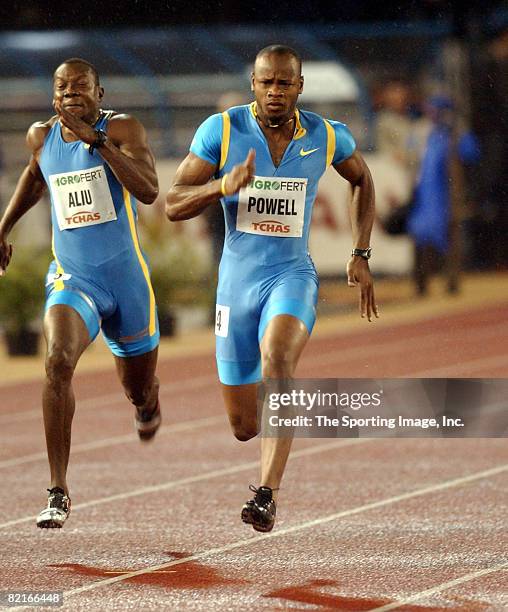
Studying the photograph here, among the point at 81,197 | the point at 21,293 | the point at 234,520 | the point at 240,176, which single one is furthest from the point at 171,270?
the point at 240,176

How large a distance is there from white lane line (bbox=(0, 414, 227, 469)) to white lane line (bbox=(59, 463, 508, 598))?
7.79 ft

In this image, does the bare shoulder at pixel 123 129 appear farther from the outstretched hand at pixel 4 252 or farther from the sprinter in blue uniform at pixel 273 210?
the outstretched hand at pixel 4 252

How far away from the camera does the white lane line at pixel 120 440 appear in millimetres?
8766

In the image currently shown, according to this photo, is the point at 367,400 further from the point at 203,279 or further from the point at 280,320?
the point at 203,279

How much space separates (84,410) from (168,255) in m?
2.93

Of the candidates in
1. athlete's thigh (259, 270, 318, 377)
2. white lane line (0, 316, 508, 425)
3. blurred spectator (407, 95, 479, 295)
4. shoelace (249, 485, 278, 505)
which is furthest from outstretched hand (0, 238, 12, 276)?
white lane line (0, 316, 508, 425)

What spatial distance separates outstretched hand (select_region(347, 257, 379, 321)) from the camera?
5719mm

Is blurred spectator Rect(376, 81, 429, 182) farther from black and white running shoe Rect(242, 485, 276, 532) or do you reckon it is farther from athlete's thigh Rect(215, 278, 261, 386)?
black and white running shoe Rect(242, 485, 276, 532)

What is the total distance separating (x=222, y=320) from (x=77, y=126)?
99cm

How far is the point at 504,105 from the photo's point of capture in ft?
60.8

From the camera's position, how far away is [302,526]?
671 cm

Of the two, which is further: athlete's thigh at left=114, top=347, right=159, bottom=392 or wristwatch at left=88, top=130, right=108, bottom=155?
athlete's thigh at left=114, top=347, right=159, bottom=392

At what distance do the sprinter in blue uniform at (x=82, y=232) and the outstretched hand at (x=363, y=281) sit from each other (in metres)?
0.85

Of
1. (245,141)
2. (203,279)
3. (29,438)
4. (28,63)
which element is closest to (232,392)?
(245,141)
